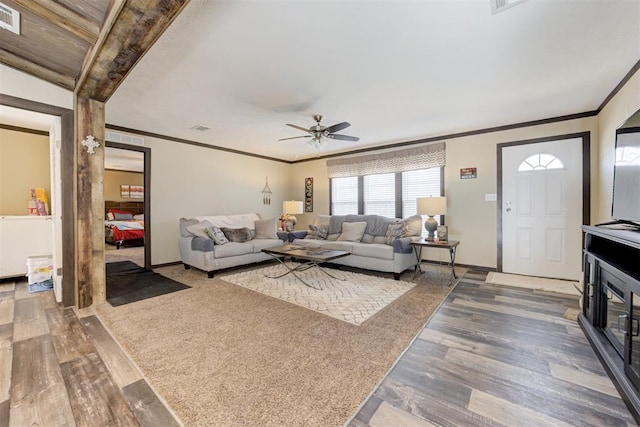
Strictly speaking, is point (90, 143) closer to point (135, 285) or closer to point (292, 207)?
point (135, 285)

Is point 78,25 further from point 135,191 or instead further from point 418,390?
point 135,191

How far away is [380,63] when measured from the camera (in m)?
2.44

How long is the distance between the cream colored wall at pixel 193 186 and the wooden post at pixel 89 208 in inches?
66.4

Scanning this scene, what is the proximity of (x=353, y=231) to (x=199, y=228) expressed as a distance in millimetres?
2706

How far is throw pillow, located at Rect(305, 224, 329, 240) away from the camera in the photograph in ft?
17.6

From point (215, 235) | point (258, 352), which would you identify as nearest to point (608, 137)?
point (258, 352)

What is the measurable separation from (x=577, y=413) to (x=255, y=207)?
234 inches

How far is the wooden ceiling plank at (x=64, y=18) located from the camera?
186cm

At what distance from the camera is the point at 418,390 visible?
62.3 inches

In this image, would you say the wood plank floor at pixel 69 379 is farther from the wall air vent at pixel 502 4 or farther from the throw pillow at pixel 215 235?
the wall air vent at pixel 502 4

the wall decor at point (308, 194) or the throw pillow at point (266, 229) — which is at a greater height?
the wall decor at point (308, 194)

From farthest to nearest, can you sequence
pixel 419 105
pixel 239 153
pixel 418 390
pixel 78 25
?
pixel 239 153 < pixel 419 105 < pixel 78 25 < pixel 418 390

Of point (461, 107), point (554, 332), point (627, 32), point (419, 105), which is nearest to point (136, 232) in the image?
point (419, 105)

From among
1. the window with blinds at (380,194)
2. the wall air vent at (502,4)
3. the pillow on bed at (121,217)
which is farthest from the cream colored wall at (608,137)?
the pillow on bed at (121,217)
